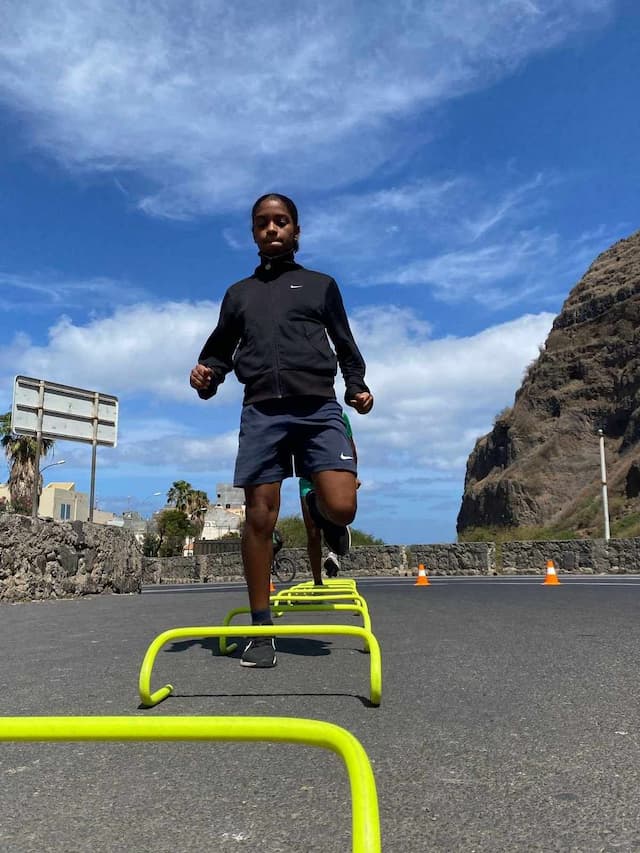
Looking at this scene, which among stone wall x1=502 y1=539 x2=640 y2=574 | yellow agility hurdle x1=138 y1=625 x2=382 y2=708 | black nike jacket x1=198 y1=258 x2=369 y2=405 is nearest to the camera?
yellow agility hurdle x1=138 y1=625 x2=382 y2=708

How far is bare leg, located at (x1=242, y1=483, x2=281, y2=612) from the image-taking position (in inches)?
139

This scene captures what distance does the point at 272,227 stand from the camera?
3.81 meters

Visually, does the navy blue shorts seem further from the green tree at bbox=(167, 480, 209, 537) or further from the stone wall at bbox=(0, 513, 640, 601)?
the green tree at bbox=(167, 480, 209, 537)

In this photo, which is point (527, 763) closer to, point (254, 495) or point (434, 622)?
point (254, 495)

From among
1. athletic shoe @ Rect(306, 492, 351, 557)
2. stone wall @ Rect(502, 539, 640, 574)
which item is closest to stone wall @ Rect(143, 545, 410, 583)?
stone wall @ Rect(502, 539, 640, 574)

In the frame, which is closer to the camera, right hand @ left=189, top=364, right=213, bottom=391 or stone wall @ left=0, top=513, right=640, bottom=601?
right hand @ left=189, top=364, right=213, bottom=391

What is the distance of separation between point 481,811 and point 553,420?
51632 mm

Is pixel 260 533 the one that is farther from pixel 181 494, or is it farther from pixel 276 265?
pixel 181 494

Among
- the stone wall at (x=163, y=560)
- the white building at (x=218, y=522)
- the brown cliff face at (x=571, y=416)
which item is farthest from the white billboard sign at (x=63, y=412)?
the white building at (x=218, y=522)

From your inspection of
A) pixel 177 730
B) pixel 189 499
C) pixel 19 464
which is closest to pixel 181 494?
pixel 189 499

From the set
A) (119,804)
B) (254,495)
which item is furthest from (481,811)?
(254,495)

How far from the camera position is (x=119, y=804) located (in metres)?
1.67

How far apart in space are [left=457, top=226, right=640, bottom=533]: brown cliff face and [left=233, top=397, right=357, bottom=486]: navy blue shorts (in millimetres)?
41620

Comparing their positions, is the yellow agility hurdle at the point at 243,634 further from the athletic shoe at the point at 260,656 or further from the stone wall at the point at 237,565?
the stone wall at the point at 237,565
